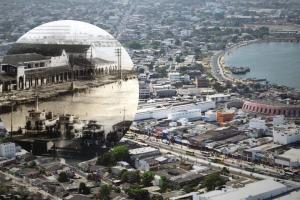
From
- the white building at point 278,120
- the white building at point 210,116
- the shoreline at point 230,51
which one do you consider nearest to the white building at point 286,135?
the white building at point 278,120

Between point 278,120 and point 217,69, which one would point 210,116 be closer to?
point 278,120

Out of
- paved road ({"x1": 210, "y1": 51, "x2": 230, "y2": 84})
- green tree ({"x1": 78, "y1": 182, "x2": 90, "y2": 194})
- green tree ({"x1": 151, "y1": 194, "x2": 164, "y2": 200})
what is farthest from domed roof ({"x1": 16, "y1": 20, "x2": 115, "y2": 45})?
paved road ({"x1": 210, "y1": 51, "x2": 230, "y2": 84})

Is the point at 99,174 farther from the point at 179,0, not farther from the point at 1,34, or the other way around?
the point at 179,0

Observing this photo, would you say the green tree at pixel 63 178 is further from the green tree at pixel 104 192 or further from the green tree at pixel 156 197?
the green tree at pixel 156 197

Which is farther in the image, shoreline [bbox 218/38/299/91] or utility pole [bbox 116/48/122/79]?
shoreline [bbox 218/38/299/91]

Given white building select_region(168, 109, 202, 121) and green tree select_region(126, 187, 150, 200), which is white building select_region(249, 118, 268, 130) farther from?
green tree select_region(126, 187, 150, 200)

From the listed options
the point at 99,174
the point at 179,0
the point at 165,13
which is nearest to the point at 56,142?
the point at 99,174
